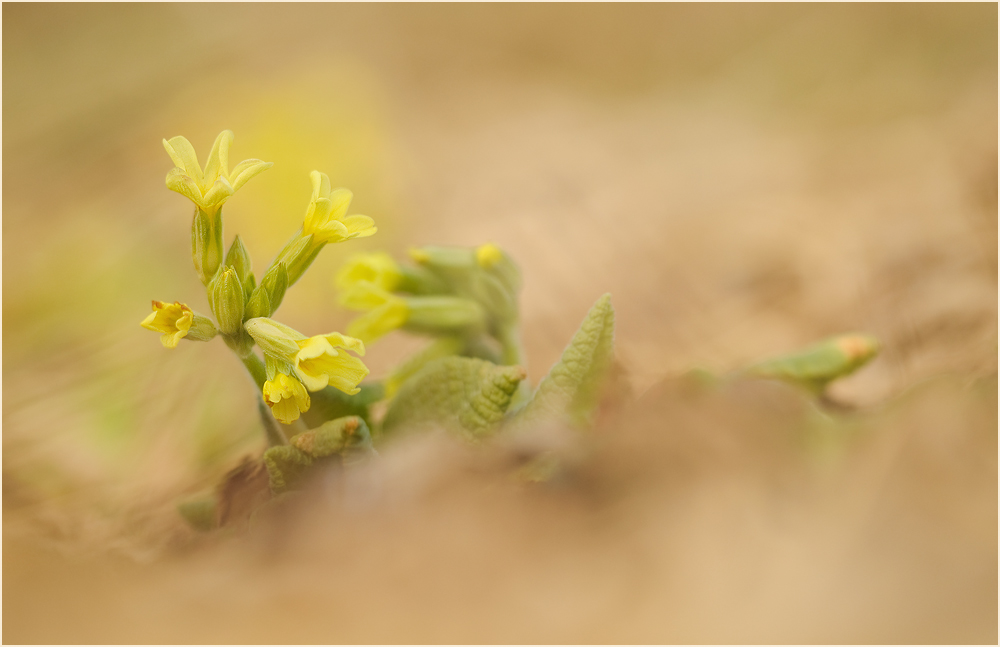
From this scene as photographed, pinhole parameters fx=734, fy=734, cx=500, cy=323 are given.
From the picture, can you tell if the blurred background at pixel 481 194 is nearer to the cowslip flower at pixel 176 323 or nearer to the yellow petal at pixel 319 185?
the cowslip flower at pixel 176 323

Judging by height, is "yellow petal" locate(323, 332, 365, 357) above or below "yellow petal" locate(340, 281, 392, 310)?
below

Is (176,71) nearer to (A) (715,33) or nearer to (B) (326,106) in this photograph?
(B) (326,106)

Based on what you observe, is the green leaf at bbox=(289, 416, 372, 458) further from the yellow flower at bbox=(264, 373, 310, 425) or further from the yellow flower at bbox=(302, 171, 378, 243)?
the yellow flower at bbox=(302, 171, 378, 243)

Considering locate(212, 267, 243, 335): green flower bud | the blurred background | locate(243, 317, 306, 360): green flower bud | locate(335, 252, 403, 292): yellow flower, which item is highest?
the blurred background

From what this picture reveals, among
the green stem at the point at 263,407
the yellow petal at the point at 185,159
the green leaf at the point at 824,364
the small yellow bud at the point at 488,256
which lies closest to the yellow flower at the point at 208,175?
the yellow petal at the point at 185,159

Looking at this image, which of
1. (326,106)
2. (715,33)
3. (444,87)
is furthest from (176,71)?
(715,33)

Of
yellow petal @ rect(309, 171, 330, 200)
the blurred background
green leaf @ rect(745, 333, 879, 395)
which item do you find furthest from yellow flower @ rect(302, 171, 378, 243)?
green leaf @ rect(745, 333, 879, 395)

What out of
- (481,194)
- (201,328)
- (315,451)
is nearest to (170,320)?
(201,328)
